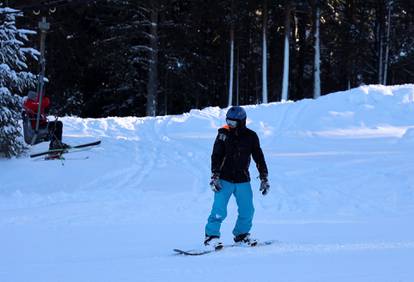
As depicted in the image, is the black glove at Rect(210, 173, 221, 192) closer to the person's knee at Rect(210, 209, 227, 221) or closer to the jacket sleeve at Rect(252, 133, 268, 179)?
the person's knee at Rect(210, 209, 227, 221)

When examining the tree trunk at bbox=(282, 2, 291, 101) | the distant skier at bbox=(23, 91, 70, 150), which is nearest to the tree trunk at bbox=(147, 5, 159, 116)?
the tree trunk at bbox=(282, 2, 291, 101)

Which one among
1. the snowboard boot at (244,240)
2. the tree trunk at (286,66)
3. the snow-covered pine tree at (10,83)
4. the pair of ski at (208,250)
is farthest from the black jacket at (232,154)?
the tree trunk at (286,66)

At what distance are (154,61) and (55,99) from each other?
820 centimetres

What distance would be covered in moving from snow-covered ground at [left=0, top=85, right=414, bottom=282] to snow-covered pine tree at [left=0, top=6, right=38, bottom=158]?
755 millimetres

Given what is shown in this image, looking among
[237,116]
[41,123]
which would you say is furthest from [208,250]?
[41,123]

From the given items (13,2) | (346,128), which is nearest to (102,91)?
(13,2)

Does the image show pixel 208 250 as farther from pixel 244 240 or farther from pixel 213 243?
pixel 244 240

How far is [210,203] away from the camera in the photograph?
11430 millimetres

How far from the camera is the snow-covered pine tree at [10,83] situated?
49.8 feet

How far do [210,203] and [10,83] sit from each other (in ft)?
23.5

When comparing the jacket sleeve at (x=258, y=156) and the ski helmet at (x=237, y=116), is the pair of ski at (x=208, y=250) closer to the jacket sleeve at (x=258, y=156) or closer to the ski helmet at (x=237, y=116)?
the jacket sleeve at (x=258, y=156)

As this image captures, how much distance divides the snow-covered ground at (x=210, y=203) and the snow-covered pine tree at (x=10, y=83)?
755 millimetres

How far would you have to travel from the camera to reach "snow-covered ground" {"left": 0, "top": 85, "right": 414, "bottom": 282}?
6.48 meters

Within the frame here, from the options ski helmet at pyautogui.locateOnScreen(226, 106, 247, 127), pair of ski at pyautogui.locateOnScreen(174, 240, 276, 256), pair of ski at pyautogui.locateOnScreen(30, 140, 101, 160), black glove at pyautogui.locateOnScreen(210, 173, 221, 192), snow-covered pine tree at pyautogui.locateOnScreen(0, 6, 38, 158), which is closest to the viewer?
pair of ski at pyautogui.locateOnScreen(174, 240, 276, 256)
